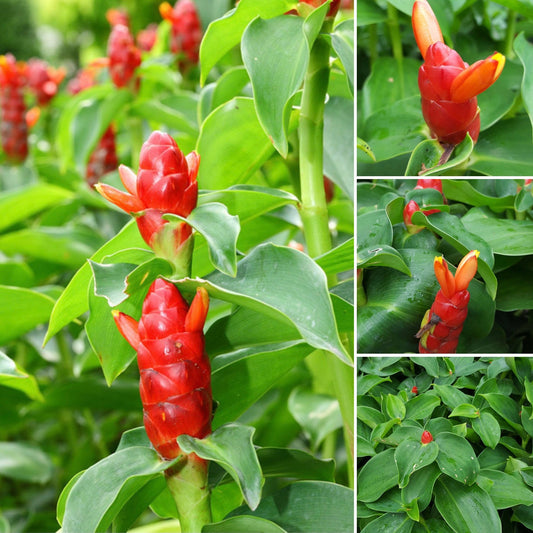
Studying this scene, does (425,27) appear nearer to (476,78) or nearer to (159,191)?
(476,78)

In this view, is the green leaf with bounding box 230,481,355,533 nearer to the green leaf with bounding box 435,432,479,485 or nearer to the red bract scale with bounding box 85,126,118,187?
the green leaf with bounding box 435,432,479,485

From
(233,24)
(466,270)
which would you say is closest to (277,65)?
(233,24)

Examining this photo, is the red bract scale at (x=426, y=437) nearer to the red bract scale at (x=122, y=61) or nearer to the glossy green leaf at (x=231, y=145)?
the glossy green leaf at (x=231, y=145)

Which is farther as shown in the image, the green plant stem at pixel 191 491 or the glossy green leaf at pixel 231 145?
the glossy green leaf at pixel 231 145

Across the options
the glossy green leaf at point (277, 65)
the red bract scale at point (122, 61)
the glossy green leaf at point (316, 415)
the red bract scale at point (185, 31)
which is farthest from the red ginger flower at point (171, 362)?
the red bract scale at point (185, 31)

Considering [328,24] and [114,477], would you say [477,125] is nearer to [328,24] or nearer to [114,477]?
[328,24]

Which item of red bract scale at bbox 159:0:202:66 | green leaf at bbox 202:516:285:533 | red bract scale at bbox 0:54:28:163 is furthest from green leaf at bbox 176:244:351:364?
red bract scale at bbox 0:54:28:163
